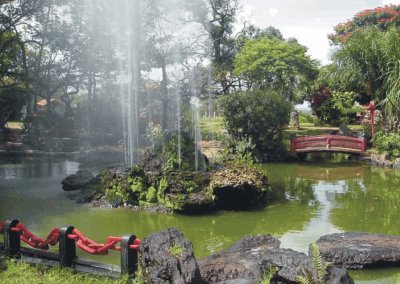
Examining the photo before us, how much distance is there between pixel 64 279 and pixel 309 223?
565cm

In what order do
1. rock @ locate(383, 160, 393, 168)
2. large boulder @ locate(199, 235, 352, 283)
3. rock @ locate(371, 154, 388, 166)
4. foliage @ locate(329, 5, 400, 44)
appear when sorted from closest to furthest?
large boulder @ locate(199, 235, 352, 283) < rock @ locate(383, 160, 393, 168) < rock @ locate(371, 154, 388, 166) < foliage @ locate(329, 5, 400, 44)

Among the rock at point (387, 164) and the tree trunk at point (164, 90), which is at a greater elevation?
the tree trunk at point (164, 90)

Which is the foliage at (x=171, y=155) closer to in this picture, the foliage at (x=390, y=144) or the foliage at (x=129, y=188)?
the foliage at (x=129, y=188)

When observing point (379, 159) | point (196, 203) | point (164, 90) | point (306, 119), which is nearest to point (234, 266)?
point (196, 203)

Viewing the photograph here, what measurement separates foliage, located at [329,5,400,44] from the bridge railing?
117 feet

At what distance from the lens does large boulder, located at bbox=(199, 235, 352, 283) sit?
5426 millimetres

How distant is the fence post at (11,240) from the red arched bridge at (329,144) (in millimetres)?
15553

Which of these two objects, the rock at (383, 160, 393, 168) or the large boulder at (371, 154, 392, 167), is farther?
the large boulder at (371, 154, 392, 167)

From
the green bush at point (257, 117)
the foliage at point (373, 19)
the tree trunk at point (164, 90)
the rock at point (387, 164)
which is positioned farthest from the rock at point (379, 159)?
the foliage at point (373, 19)

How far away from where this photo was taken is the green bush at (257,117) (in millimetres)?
19172

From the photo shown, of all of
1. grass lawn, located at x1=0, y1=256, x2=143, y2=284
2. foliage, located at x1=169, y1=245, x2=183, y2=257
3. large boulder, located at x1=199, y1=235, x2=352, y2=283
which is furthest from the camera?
grass lawn, located at x1=0, y1=256, x2=143, y2=284

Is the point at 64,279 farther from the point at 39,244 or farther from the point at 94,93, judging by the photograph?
the point at 94,93

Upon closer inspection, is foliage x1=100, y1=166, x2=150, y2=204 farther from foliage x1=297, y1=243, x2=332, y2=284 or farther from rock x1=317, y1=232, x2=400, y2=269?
foliage x1=297, y1=243, x2=332, y2=284

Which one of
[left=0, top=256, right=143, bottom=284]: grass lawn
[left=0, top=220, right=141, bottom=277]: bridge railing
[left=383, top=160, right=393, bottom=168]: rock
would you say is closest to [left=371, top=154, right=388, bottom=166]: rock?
[left=383, top=160, right=393, bottom=168]: rock
